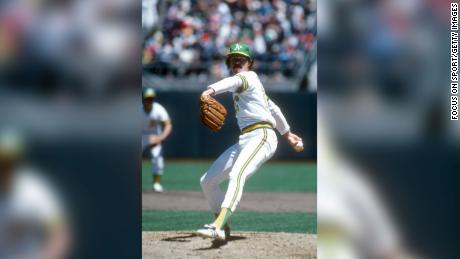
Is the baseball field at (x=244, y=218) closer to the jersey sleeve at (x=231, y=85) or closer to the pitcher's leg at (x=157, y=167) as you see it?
the pitcher's leg at (x=157, y=167)

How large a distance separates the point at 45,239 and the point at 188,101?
14.5 m

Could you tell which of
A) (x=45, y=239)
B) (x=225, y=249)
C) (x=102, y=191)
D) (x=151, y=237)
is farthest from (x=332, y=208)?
(x=151, y=237)

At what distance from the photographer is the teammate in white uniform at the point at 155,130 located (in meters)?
12.7

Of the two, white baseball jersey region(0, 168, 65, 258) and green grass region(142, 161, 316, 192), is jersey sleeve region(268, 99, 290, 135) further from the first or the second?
green grass region(142, 161, 316, 192)

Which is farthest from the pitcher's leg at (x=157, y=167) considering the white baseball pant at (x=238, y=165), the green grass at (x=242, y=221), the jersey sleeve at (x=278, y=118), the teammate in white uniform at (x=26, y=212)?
the teammate in white uniform at (x=26, y=212)

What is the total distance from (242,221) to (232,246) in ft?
7.74

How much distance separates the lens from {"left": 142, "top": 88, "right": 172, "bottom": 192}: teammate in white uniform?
12688 millimetres

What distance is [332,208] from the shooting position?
3908 millimetres

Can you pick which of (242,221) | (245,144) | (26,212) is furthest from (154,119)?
(26,212)

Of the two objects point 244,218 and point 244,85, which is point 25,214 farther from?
point 244,218

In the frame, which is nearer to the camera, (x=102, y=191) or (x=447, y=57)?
(x=102, y=191)

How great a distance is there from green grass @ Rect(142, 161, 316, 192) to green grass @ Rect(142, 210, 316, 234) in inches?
118

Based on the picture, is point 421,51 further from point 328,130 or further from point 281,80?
point 281,80

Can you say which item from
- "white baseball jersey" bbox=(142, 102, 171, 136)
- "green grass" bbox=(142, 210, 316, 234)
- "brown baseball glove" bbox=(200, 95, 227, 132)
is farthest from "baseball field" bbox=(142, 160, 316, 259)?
"brown baseball glove" bbox=(200, 95, 227, 132)
